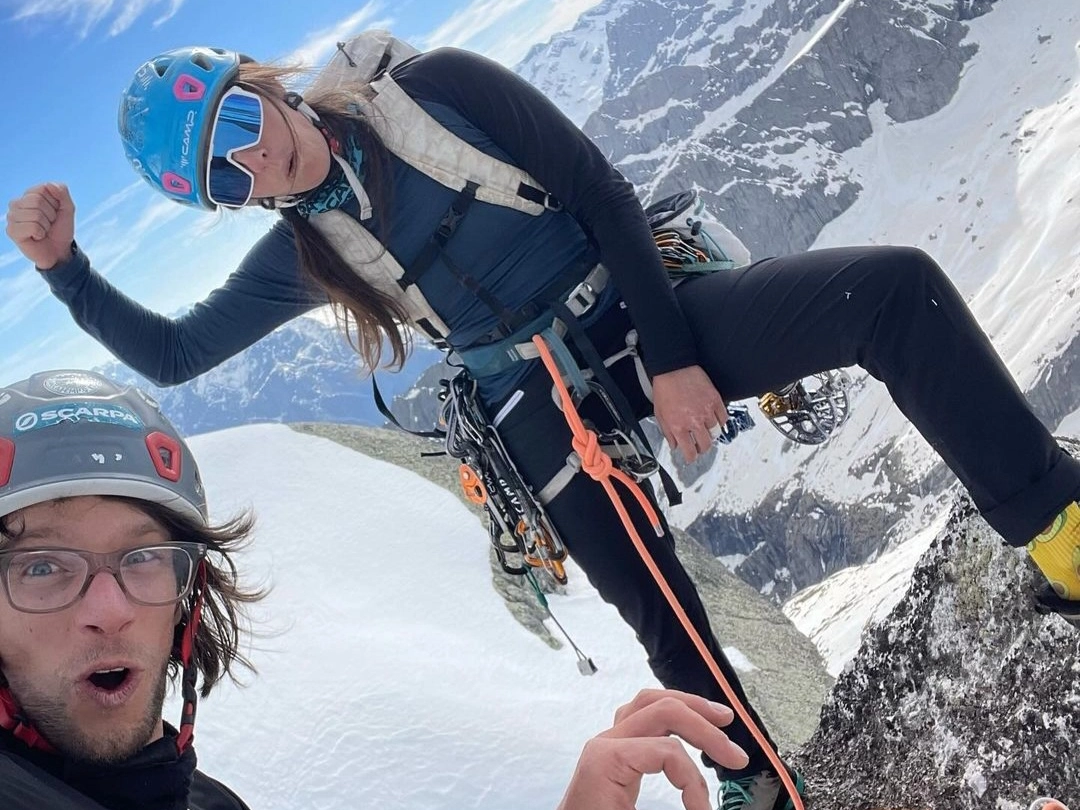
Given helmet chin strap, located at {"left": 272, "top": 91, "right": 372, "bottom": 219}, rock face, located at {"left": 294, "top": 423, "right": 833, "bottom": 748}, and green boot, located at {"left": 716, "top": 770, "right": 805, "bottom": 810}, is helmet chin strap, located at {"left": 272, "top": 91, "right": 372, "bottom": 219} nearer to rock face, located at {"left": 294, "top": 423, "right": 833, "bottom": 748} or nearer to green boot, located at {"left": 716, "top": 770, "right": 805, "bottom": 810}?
green boot, located at {"left": 716, "top": 770, "right": 805, "bottom": 810}

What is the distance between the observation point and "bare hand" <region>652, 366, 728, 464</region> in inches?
139

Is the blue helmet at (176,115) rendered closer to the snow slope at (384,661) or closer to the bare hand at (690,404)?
the bare hand at (690,404)

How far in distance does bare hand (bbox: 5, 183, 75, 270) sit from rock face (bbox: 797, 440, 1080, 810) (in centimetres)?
459

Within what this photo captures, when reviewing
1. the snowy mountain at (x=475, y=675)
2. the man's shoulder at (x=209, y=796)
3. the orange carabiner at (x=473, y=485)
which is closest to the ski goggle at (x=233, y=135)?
the orange carabiner at (x=473, y=485)

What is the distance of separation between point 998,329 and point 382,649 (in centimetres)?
15782

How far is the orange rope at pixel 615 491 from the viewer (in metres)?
3.46

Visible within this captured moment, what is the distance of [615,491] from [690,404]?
51 cm

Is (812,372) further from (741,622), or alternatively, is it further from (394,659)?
(741,622)

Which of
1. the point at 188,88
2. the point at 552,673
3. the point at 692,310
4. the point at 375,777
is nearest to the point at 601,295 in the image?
the point at 692,310

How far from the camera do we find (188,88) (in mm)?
3752

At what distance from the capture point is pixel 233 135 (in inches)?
145

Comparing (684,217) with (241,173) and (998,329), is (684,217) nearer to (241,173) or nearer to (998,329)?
(241,173)

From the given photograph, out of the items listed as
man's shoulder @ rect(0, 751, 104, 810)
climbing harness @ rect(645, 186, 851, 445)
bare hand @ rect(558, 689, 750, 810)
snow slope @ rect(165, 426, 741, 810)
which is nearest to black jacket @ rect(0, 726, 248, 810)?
man's shoulder @ rect(0, 751, 104, 810)

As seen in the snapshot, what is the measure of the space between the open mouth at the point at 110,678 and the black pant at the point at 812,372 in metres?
1.99
